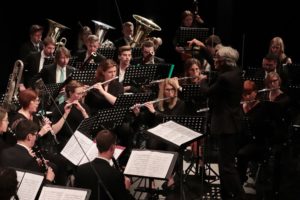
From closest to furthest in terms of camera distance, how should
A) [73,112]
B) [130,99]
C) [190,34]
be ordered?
[73,112] → [130,99] → [190,34]

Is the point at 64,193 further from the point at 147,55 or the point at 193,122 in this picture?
the point at 147,55

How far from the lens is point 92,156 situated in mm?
6340

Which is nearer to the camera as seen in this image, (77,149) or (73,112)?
(77,149)

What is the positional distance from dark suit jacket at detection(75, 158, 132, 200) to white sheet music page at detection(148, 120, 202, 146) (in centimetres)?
110

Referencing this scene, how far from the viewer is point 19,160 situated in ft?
19.4

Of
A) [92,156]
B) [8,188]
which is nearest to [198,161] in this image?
[92,156]

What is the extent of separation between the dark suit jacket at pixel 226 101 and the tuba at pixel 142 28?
3875 mm

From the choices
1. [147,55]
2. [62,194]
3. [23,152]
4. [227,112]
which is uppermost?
[147,55]

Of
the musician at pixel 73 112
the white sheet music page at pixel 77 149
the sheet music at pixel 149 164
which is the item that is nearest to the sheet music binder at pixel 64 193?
the sheet music at pixel 149 164

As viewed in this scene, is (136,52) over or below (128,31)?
below

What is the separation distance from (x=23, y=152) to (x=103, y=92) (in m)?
2.47

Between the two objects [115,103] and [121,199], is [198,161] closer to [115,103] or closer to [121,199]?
[115,103]

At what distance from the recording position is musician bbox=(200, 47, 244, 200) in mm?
7281

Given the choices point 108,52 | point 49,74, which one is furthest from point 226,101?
point 108,52
